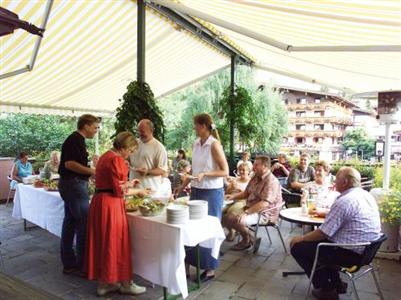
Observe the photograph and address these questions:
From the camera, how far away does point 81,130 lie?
343 centimetres

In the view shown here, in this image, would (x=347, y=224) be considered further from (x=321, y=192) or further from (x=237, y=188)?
(x=237, y=188)

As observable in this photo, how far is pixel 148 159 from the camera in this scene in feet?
11.9

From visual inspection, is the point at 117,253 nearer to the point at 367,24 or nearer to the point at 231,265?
the point at 231,265

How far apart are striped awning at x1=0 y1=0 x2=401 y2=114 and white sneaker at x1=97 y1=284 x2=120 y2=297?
328 centimetres

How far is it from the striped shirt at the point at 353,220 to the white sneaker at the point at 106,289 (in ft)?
6.46

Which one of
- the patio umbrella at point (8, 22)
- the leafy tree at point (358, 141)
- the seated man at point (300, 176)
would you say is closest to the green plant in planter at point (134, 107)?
the seated man at point (300, 176)

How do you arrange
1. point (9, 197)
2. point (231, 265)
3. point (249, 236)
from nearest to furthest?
point (231, 265)
point (249, 236)
point (9, 197)

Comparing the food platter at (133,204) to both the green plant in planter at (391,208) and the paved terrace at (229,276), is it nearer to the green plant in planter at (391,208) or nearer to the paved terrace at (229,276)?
the paved terrace at (229,276)

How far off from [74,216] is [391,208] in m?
3.68

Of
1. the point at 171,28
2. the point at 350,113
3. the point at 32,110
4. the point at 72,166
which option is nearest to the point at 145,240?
the point at 72,166

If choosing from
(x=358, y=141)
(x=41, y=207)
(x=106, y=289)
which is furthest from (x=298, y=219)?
(x=358, y=141)

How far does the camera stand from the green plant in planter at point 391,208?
4.08 meters

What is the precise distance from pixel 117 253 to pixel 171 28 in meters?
4.56

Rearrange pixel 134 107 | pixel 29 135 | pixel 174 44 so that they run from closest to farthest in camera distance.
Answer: pixel 134 107, pixel 174 44, pixel 29 135
